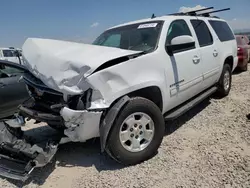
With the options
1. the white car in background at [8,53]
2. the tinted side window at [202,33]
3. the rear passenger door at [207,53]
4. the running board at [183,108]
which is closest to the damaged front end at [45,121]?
the running board at [183,108]

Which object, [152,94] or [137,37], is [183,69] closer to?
[152,94]

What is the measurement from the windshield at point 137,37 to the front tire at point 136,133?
1013mm

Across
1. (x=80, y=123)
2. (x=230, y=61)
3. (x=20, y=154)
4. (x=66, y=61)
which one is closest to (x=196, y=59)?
(x=230, y=61)

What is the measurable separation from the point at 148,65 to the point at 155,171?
1407 millimetres

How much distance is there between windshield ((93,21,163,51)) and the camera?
13.3ft

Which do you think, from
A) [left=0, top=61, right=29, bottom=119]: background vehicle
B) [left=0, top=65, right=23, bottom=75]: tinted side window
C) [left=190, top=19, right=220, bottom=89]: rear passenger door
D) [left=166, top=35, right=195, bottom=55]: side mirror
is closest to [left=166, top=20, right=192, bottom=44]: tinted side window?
[left=166, top=35, right=195, bottom=55]: side mirror

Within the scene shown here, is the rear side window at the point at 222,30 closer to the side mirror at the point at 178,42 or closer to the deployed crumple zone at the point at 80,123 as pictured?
the side mirror at the point at 178,42

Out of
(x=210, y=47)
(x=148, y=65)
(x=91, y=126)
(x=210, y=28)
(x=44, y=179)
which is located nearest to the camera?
(x=91, y=126)

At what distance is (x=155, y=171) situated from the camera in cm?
329

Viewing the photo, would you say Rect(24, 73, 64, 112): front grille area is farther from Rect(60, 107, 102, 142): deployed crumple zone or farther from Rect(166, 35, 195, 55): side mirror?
Rect(166, 35, 195, 55): side mirror

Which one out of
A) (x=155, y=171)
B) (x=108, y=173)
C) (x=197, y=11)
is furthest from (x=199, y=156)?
(x=197, y=11)

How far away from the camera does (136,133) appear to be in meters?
3.45

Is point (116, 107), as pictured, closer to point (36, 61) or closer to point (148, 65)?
point (148, 65)

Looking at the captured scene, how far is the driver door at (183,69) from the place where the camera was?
4035 millimetres
